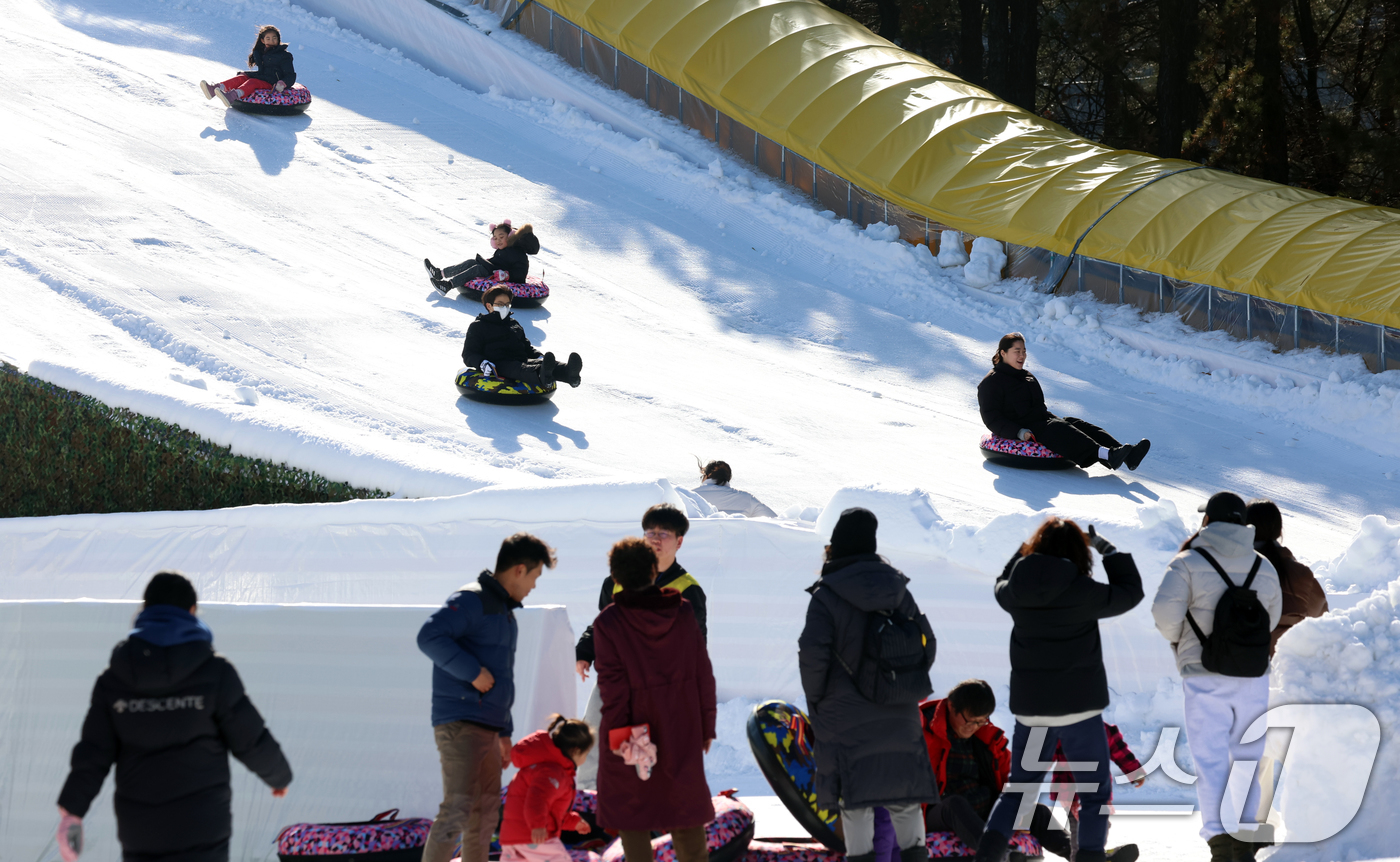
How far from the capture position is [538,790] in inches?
168

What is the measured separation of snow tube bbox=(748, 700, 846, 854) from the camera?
4523 mm

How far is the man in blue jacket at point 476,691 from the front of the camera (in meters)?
4.23

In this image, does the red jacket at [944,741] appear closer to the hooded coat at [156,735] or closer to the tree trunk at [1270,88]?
the hooded coat at [156,735]

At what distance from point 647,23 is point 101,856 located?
15.8 meters

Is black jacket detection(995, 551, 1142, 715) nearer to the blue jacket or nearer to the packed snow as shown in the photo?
the packed snow

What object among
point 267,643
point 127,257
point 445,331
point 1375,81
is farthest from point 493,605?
point 1375,81

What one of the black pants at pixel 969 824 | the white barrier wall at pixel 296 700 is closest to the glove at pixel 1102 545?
the black pants at pixel 969 824

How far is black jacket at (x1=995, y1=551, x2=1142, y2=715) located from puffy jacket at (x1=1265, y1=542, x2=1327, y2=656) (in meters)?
0.84

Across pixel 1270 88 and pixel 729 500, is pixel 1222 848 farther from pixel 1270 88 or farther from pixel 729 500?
pixel 1270 88

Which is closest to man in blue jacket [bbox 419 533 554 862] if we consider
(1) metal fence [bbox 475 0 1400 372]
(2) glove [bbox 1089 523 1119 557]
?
(2) glove [bbox 1089 523 1119 557]

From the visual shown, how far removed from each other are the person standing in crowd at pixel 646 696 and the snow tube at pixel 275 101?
1553 centimetres

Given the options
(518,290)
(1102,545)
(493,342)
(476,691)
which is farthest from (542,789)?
(518,290)

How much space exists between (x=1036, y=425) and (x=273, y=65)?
1241 centimetres

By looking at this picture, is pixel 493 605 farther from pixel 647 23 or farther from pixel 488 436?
pixel 647 23
